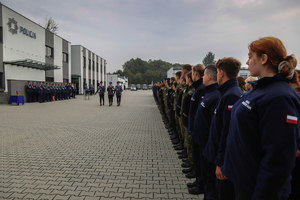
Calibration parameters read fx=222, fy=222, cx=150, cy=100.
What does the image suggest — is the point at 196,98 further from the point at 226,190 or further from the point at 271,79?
the point at 271,79

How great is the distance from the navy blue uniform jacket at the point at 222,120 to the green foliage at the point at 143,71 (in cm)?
11286

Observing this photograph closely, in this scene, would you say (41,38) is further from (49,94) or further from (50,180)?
(50,180)

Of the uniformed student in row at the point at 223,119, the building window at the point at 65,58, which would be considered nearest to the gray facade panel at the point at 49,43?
the building window at the point at 65,58

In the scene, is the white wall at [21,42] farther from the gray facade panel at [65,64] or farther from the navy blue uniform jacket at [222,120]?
the navy blue uniform jacket at [222,120]

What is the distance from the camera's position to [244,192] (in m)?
1.75

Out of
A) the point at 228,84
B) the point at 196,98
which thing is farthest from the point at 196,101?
the point at 228,84

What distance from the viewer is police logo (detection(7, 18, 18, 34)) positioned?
64.2 ft

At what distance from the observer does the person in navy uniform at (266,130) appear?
146 centimetres

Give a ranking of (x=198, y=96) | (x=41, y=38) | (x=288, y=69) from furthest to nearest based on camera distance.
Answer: (x=41, y=38)
(x=198, y=96)
(x=288, y=69)

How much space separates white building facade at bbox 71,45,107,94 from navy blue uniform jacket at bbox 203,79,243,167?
31.2 meters

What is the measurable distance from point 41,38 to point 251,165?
2785cm

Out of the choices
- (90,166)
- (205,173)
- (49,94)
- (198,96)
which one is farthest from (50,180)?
(49,94)

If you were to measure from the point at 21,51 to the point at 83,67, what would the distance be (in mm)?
18589

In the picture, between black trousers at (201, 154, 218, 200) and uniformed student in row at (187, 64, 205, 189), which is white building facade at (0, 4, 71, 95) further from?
black trousers at (201, 154, 218, 200)
